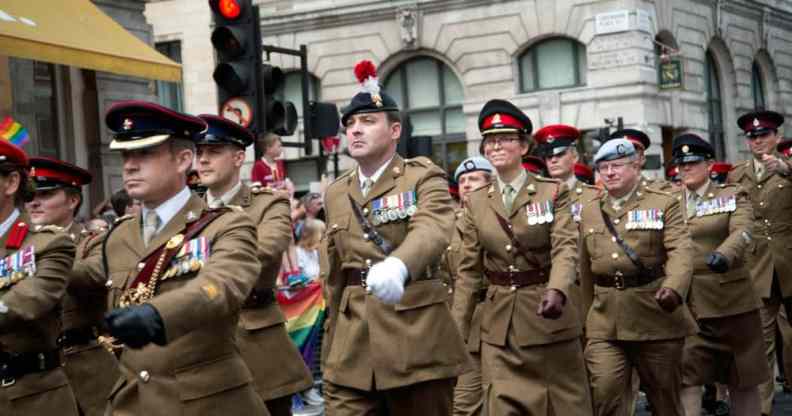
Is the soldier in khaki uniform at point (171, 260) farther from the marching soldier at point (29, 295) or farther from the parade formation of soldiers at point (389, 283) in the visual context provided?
the marching soldier at point (29, 295)

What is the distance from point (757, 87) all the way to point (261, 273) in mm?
35817

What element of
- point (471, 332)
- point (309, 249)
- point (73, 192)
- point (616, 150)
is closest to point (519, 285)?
point (471, 332)

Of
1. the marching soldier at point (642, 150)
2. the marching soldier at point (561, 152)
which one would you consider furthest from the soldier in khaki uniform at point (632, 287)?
the marching soldier at point (561, 152)

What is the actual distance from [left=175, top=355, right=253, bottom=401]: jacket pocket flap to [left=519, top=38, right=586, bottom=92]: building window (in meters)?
Result: 29.7

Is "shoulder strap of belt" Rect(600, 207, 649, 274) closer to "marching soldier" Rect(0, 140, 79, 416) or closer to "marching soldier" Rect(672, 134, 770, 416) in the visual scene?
"marching soldier" Rect(672, 134, 770, 416)

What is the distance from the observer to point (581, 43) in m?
34.9

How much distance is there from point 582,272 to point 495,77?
25435 mm

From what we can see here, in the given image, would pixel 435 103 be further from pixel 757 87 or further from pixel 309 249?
pixel 309 249

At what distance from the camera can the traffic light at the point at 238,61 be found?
1222 centimetres

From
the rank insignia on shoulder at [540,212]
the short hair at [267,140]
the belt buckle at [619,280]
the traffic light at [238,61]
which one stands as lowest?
the belt buckle at [619,280]

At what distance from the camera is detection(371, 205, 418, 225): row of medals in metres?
7.71

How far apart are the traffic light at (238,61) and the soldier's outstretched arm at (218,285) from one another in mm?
6464

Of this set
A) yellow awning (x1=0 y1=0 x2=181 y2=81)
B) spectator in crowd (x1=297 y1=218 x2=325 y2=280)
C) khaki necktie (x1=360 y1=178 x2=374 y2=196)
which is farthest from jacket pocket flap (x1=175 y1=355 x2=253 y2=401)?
spectator in crowd (x1=297 y1=218 x2=325 y2=280)

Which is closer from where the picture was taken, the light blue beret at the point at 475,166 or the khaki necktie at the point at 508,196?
the khaki necktie at the point at 508,196
